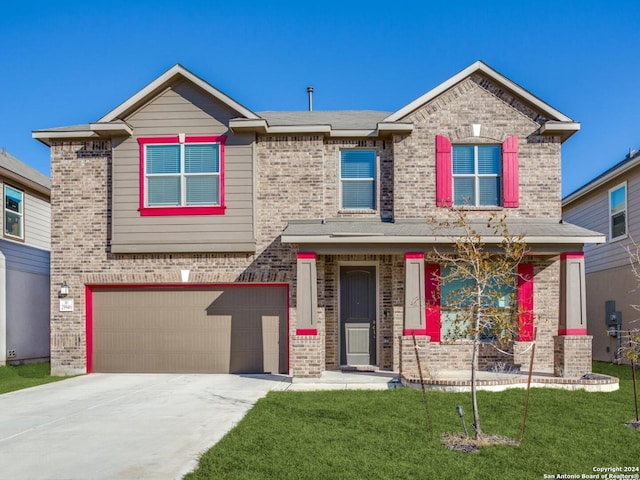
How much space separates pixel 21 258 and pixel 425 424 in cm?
1378

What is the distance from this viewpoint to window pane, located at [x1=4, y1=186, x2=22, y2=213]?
1725 centimetres

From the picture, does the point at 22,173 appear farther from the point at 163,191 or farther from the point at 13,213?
the point at 163,191

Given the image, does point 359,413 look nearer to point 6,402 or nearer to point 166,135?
point 6,402

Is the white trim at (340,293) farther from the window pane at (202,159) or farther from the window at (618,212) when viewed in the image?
the window at (618,212)

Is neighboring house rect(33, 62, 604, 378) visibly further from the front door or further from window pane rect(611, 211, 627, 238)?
window pane rect(611, 211, 627, 238)

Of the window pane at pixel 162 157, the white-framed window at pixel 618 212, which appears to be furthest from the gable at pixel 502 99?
the window pane at pixel 162 157

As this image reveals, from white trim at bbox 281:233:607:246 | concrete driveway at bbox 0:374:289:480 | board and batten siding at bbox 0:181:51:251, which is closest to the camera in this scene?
concrete driveway at bbox 0:374:289:480

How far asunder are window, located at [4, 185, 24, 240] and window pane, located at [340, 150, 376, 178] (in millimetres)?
9612

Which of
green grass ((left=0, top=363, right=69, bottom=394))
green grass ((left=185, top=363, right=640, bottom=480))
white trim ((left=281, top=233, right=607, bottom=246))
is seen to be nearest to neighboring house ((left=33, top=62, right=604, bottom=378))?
green grass ((left=0, top=363, right=69, bottom=394))

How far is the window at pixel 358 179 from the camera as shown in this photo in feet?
48.5

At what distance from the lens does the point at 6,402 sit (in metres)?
10.9

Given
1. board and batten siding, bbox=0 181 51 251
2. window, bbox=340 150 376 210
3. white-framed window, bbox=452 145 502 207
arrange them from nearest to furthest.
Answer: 1. white-framed window, bbox=452 145 502 207
2. window, bbox=340 150 376 210
3. board and batten siding, bbox=0 181 51 251

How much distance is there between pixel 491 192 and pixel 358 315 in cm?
427

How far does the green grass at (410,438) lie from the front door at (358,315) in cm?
350
